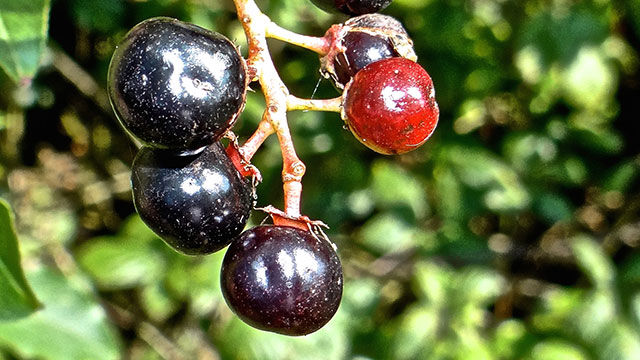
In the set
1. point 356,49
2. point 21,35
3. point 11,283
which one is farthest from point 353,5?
point 11,283

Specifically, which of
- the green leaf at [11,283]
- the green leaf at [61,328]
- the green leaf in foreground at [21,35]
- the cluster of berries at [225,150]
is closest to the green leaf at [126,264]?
the green leaf at [61,328]

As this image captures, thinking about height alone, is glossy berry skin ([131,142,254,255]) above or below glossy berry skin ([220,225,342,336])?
above

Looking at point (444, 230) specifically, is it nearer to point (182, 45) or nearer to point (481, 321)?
point (481, 321)

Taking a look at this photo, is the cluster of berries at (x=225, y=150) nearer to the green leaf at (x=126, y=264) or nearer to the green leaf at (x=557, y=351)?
the green leaf at (x=126, y=264)

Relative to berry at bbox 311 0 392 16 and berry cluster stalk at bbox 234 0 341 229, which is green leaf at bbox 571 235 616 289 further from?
berry cluster stalk at bbox 234 0 341 229

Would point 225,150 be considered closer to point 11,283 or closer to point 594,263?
point 11,283

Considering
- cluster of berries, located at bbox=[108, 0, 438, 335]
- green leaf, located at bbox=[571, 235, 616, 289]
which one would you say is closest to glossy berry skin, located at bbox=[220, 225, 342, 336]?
cluster of berries, located at bbox=[108, 0, 438, 335]
